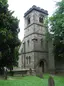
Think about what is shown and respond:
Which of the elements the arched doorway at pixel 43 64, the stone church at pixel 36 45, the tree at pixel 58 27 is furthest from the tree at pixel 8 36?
the arched doorway at pixel 43 64

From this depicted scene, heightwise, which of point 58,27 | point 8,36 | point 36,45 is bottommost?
point 36,45

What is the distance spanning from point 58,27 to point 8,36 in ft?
30.8

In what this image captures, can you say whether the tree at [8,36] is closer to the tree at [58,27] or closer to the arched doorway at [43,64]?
the tree at [58,27]

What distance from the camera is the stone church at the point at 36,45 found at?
27634mm

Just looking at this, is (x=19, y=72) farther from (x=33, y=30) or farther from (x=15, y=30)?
(x=33, y=30)

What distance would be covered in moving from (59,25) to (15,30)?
24.0 ft

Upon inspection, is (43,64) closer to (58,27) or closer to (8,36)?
(58,27)

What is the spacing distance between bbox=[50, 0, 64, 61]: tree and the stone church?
2.62 m

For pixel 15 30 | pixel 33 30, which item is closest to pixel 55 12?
pixel 33 30

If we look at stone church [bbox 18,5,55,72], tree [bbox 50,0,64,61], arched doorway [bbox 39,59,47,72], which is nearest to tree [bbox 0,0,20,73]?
tree [bbox 50,0,64,61]

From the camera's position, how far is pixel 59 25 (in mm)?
22016

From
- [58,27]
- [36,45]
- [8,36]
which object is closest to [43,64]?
[36,45]

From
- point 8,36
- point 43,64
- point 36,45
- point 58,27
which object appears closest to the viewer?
point 8,36

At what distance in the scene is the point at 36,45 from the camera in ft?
91.8
